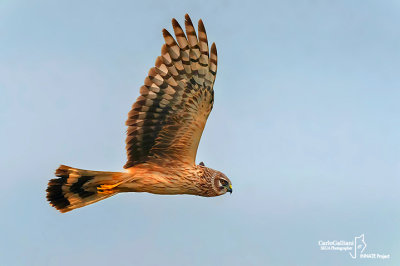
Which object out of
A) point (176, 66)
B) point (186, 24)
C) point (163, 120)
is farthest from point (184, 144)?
point (186, 24)

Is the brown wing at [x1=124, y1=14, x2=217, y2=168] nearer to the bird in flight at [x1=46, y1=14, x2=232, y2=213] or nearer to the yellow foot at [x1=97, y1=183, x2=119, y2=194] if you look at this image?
the bird in flight at [x1=46, y1=14, x2=232, y2=213]

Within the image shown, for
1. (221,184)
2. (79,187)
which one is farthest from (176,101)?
(79,187)

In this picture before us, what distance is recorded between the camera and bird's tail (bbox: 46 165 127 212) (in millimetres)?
9992

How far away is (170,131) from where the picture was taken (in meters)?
9.99

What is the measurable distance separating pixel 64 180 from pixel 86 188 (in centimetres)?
36

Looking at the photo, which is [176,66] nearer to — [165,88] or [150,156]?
[165,88]

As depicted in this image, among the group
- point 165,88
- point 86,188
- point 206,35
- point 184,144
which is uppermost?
point 206,35

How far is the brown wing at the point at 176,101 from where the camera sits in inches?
384

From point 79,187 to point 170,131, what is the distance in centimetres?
171

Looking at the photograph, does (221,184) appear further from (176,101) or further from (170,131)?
(176,101)

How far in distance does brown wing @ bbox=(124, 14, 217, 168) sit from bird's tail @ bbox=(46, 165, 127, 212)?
43cm

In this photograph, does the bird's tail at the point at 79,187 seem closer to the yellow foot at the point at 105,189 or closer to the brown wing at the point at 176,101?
the yellow foot at the point at 105,189

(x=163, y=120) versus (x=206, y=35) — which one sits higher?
(x=206, y=35)

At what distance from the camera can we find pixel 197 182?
9969 millimetres
